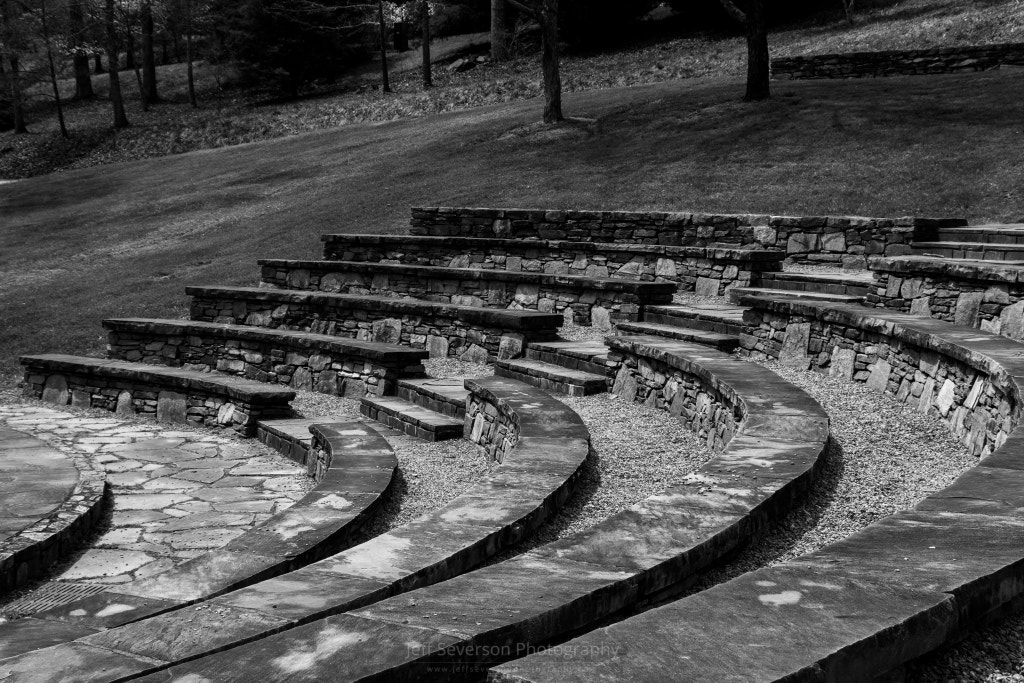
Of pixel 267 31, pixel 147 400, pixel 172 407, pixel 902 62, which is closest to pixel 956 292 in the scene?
pixel 172 407

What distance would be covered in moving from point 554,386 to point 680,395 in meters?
1.60

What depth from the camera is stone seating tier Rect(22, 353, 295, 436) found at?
31.4ft

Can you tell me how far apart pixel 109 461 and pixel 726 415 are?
5265mm

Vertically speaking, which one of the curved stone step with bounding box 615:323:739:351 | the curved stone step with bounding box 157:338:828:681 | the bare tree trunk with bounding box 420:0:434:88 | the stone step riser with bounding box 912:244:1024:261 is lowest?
the curved stone step with bounding box 615:323:739:351

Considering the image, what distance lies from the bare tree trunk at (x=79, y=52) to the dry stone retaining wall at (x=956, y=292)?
35256 mm

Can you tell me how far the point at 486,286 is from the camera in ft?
42.5

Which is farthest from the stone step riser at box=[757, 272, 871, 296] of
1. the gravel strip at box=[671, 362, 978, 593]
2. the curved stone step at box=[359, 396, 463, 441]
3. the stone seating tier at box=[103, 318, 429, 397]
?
the curved stone step at box=[359, 396, 463, 441]

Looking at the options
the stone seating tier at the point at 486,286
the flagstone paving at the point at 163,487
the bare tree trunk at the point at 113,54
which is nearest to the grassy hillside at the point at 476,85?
the bare tree trunk at the point at 113,54

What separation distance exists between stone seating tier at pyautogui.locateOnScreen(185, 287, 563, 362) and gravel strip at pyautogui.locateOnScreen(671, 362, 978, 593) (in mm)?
4061

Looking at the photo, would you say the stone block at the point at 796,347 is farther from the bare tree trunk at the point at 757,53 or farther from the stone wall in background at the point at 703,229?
the bare tree trunk at the point at 757,53

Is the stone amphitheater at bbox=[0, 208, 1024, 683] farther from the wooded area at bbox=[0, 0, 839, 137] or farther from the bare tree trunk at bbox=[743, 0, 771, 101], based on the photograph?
the wooded area at bbox=[0, 0, 839, 137]

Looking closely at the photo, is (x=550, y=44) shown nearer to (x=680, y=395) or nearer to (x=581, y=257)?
(x=581, y=257)

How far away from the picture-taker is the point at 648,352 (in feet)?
27.2

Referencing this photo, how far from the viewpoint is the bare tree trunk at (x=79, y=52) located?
37.6 meters
